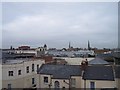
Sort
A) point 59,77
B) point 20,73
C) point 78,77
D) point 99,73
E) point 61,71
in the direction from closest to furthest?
point 99,73, point 78,77, point 59,77, point 61,71, point 20,73

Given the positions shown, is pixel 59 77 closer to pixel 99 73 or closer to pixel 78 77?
pixel 78 77

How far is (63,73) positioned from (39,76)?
137cm

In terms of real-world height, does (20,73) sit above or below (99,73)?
below

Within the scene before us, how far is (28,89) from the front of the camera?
9961 mm

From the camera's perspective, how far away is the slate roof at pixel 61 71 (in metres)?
9.20

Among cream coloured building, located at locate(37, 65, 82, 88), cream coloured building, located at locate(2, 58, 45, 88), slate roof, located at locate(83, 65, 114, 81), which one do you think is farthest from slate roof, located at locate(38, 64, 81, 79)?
cream coloured building, located at locate(2, 58, 45, 88)

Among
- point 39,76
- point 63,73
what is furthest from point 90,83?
point 39,76

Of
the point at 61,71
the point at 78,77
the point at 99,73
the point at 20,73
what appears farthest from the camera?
the point at 20,73

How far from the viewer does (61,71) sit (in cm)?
959

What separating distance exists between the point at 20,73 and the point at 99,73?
12.7 ft

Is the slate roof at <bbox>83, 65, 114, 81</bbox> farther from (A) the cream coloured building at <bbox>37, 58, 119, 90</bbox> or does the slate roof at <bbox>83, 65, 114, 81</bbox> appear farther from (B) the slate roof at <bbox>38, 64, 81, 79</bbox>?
(B) the slate roof at <bbox>38, 64, 81, 79</bbox>

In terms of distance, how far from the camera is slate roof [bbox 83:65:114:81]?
27.6ft

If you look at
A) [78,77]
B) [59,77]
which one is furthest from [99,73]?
[59,77]

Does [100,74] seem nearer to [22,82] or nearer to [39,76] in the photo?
[39,76]
